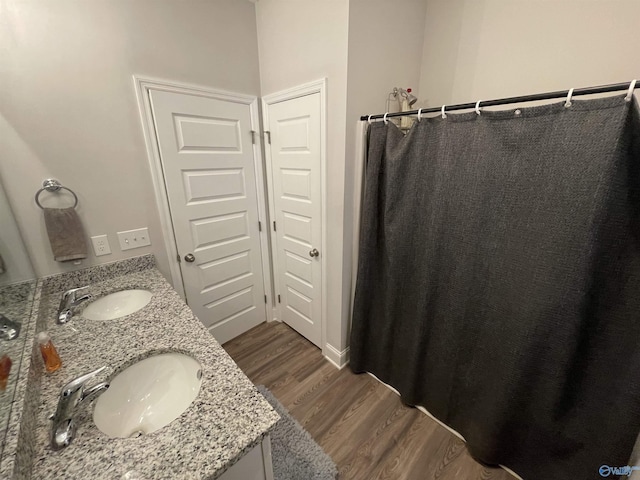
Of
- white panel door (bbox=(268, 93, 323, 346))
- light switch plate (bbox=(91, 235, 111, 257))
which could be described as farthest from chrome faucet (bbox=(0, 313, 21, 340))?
white panel door (bbox=(268, 93, 323, 346))

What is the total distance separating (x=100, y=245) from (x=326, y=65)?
1691 mm

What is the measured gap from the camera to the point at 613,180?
2.65 ft

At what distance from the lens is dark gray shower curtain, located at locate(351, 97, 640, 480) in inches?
33.7

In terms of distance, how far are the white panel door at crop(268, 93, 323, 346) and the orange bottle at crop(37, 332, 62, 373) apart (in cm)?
135

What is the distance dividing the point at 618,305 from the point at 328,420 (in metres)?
1.49

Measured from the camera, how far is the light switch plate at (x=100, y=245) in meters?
1.43

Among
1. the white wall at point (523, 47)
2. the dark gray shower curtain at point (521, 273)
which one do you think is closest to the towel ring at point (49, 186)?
the dark gray shower curtain at point (521, 273)

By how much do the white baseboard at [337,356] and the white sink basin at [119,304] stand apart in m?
1.30

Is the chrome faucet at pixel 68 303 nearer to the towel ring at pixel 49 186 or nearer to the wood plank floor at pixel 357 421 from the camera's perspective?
the towel ring at pixel 49 186

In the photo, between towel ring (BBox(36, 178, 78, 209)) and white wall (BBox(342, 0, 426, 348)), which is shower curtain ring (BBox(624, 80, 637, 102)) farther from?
towel ring (BBox(36, 178, 78, 209))

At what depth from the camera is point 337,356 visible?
188 centimetres

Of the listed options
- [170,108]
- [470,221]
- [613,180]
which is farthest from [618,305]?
[170,108]

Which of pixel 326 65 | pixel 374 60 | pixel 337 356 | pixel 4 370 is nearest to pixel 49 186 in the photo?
pixel 4 370

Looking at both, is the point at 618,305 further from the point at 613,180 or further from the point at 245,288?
the point at 245,288
